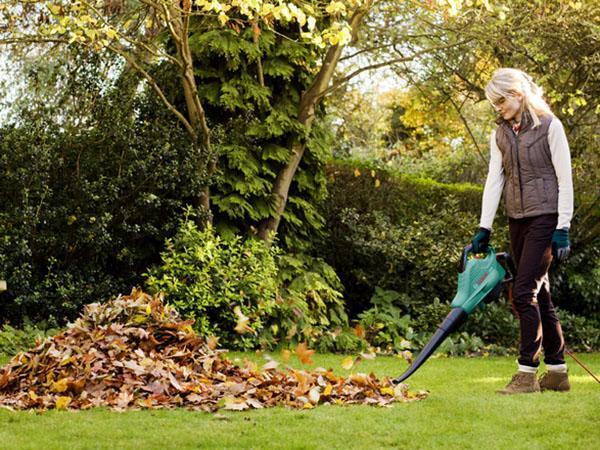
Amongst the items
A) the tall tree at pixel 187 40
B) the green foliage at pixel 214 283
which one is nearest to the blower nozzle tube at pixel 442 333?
the green foliage at pixel 214 283

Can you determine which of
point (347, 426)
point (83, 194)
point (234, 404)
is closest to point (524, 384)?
point (347, 426)

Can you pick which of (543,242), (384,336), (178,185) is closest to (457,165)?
(384,336)

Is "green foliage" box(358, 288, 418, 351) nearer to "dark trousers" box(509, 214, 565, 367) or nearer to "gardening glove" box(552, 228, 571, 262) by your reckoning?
"dark trousers" box(509, 214, 565, 367)

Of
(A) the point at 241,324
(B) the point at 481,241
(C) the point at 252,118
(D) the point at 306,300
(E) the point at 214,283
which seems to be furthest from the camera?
(C) the point at 252,118

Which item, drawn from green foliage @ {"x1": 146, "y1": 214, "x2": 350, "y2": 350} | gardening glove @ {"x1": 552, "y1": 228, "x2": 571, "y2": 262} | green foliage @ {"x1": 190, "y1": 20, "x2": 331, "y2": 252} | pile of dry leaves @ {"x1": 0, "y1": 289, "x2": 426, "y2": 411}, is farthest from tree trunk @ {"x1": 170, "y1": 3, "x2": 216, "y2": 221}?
gardening glove @ {"x1": 552, "y1": 228, "x2": 571, "y2": 262}

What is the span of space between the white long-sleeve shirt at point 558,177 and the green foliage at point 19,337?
13.4 ft

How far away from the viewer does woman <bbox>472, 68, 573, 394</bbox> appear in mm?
Result: 5242

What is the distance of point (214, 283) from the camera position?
8.35 metres

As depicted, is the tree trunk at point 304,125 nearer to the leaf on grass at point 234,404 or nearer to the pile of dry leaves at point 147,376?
the pile of dry leaves at point 147,376

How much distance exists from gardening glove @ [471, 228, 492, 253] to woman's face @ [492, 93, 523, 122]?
2.41 ft

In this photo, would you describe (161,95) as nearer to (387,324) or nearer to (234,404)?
(387,324)

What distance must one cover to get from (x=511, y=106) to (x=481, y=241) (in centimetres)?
87

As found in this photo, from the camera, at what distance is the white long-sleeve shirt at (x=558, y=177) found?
514 centimetres

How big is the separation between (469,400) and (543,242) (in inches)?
41.9
